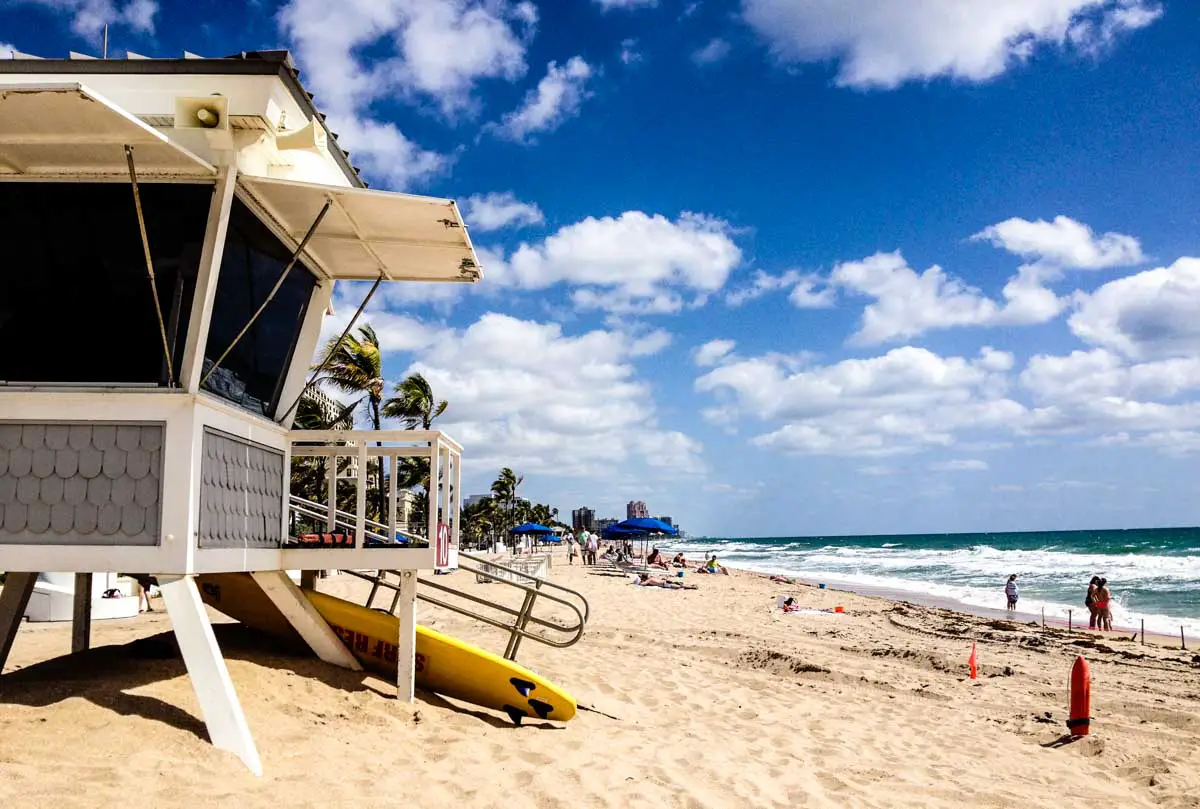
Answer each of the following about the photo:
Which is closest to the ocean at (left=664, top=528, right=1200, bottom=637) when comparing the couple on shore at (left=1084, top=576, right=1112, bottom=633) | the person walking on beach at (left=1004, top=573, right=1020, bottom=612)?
the person walking on beach at (left=1004, top=573, right=1020, bottom=612)

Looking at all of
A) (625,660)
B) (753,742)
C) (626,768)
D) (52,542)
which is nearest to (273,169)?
(52,542)

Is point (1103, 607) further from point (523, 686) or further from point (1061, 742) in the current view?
point (523, 686)

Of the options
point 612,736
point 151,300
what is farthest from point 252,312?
point 612,736

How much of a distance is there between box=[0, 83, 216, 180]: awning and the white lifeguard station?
0.06 feet

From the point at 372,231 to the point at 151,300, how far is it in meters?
2.02

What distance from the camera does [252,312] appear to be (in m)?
7.82

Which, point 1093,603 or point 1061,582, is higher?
point 1093,603

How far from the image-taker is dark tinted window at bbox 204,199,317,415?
7281 mm

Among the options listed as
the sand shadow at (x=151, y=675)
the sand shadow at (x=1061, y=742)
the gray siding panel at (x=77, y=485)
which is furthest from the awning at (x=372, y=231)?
the sand shadow at (x=1061, y=742)

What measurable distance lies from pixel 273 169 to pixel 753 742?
22.5 ft

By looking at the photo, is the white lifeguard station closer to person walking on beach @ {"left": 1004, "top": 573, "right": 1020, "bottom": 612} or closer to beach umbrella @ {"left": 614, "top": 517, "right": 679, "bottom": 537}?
person walking on beach @ {"left": 1004, "top": 573, "right": 1020, "bottom": 612}

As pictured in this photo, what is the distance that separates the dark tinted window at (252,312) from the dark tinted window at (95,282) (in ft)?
1.11

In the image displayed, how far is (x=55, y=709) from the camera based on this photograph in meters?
6.42

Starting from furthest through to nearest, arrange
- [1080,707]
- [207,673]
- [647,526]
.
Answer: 1. [647,526]
2. [1080,707]
3. [207,673]
